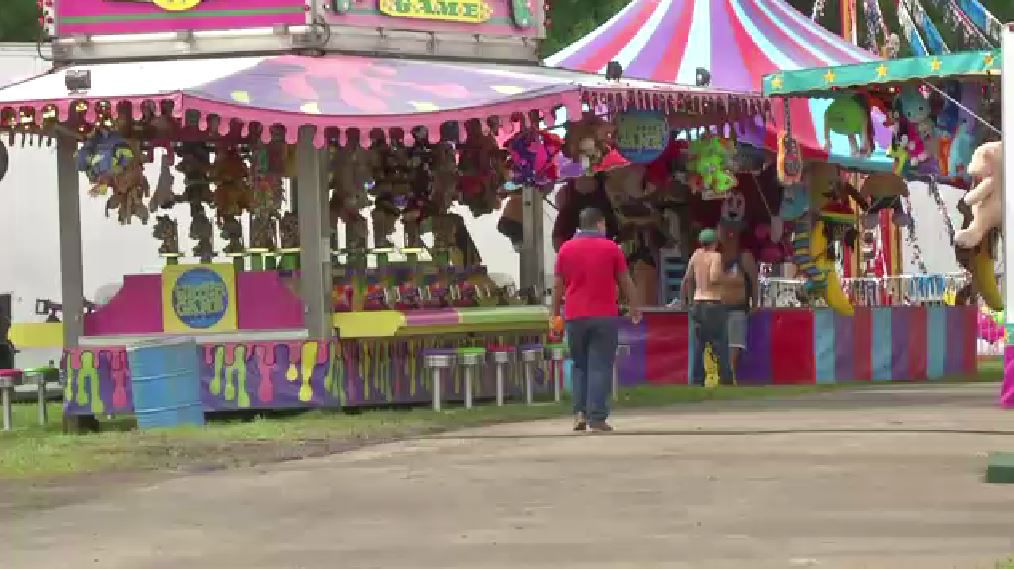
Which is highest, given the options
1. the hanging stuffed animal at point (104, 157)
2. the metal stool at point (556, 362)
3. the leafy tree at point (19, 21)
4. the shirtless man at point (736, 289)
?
the leafy tree at point (19, 21)

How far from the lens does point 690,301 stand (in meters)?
24.4

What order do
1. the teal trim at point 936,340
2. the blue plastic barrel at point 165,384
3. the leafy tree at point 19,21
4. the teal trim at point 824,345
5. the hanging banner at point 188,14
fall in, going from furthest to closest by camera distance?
the leafy tree at point 19,21 → the teal trim at point 936,340 → the teal trim at point 824,345 → the hanging banner at point 188,14 → the blue plastic barrel at point 165,384

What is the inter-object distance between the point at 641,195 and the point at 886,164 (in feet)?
9.84

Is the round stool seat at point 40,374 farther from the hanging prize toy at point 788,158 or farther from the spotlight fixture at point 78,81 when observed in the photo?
the hanging prize toy at point 788,158

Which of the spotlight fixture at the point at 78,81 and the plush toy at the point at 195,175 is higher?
the spotlight fixture at the point at 78,81

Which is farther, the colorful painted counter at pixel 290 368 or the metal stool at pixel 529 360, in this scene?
the metal stool at pixel 529 360

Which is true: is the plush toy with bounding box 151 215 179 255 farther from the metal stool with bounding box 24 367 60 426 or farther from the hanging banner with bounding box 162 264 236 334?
the metal stool with bounding box 24 367 60 426

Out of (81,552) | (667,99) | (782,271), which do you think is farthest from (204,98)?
(782,271)

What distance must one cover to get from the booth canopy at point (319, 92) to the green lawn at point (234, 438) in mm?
2306

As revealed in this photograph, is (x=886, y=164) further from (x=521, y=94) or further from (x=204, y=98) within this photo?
(x=204, y=98)

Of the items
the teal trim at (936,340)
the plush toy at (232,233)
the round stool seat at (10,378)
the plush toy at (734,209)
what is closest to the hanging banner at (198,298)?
the plush toy at (232,233)

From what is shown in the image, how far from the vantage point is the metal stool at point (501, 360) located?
20.0 metres

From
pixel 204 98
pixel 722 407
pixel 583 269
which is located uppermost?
pixel 204 98

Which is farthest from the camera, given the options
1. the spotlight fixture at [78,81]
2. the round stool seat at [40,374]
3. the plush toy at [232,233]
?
the plush toy at [232,233]
